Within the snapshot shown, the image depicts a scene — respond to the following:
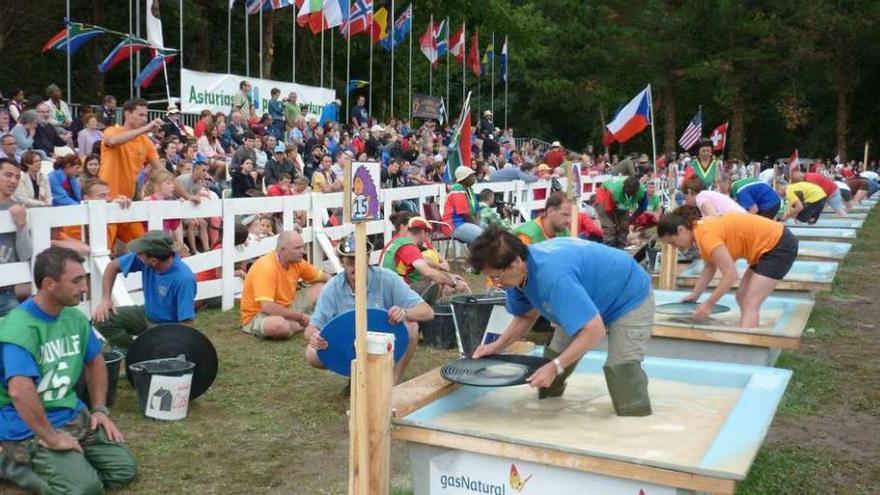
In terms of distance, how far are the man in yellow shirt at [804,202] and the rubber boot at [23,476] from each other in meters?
13.7

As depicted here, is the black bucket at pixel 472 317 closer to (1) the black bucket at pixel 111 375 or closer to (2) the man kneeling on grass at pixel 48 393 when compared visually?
(1) the black bucket at pixel 111 375

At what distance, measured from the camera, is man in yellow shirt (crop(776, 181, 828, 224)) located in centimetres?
1538

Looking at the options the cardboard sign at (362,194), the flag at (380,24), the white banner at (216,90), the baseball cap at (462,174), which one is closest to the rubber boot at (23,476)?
the cardboard sign at (362,194)

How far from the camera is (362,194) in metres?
4.00

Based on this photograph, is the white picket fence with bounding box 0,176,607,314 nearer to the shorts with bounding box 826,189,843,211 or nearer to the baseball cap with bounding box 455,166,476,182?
the baseball cap with bounding box 455,166,476,182

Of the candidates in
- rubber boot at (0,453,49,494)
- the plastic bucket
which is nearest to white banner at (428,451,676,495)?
rubber boot at (0,453,49,494)

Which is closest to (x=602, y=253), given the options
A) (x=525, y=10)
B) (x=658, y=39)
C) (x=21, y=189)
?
(x=21, y=189)

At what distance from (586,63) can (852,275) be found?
37.6 meters

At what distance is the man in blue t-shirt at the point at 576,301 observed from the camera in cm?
412

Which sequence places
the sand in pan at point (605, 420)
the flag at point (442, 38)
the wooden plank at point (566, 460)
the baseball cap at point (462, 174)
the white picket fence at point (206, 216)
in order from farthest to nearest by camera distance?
the flag at point (442, 38) < the baseball cap at point (462, 174) < the white picket fence at point (206, 216) < the sand in pan at point (605, 420) < the wooden plank at point (566, 460)

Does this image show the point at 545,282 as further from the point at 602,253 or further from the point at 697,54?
the point at 697,54

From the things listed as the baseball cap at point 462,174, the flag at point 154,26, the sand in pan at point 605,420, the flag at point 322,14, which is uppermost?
the flag at point 322,14

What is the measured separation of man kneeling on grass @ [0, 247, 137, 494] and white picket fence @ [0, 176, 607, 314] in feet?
9.84

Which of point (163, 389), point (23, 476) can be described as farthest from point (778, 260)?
point (23, 476)
